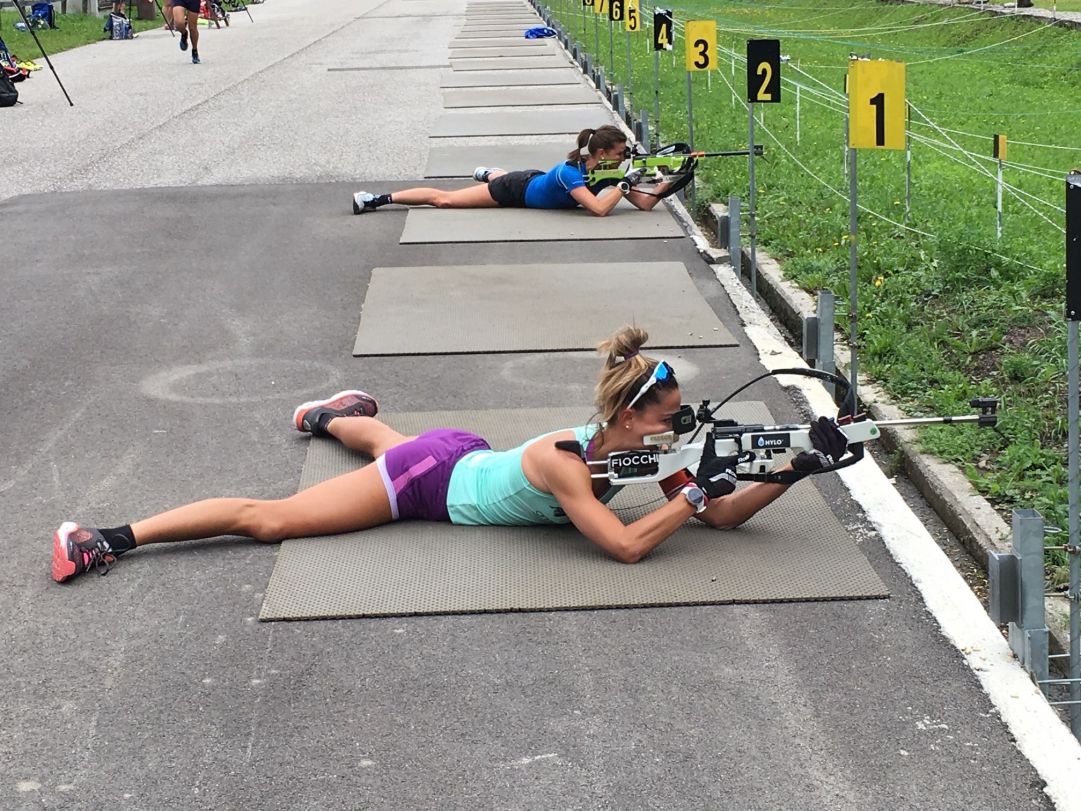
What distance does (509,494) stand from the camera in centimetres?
592

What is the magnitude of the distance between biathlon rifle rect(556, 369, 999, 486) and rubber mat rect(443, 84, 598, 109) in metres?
15.7

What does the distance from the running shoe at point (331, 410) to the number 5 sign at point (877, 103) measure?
266 cm

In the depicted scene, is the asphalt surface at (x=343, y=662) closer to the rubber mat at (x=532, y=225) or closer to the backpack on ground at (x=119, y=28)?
the rubber mat at (x=532, y=225)

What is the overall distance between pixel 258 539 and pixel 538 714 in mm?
1808

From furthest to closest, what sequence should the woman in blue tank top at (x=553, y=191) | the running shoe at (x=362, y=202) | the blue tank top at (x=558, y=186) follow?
the running shoe at (x=362, y=202) → the blue tank top at (x=558, y=186) → the woman in blue tank top at (x=553, y=191)

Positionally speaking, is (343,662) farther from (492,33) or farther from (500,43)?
(492,33)

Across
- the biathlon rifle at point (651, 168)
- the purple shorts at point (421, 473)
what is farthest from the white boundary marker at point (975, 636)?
the biathlon rifle at point (651, 168)

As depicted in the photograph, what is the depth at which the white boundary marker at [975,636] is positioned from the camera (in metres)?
4.40

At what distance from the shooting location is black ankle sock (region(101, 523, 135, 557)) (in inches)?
230

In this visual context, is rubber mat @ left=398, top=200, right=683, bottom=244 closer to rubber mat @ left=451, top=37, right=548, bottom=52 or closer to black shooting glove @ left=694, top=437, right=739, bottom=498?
black shooting glove @ left=694, top=437, right=739, bottom=498

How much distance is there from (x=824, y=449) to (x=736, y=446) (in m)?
0.33

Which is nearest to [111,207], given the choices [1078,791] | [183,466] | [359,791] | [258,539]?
[183,466]

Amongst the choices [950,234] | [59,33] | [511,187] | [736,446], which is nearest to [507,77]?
[511,187]

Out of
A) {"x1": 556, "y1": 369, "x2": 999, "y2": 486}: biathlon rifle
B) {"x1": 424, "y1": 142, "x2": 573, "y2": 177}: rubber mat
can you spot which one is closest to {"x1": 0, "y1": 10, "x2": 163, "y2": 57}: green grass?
{"x1": 424, "y1": 142, "x2": 573, "y2": 177}: rubber mat
